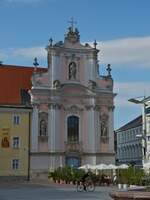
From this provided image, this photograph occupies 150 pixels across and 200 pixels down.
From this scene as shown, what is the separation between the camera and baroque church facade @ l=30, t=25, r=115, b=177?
60.2m

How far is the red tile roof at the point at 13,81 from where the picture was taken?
61.1m

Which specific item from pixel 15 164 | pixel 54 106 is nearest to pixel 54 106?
pixel 54 106

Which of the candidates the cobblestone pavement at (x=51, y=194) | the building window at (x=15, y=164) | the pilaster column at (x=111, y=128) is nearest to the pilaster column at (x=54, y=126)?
the building window at (x=15, y=164)

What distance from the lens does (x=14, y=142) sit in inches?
2323

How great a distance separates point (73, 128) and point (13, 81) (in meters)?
9.88

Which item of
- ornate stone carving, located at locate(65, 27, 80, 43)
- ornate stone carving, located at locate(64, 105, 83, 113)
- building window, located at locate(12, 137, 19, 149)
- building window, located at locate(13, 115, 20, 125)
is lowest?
building window, located at locate(12, 137, 19, 149)

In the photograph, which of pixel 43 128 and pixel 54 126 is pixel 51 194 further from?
pixel 54 126

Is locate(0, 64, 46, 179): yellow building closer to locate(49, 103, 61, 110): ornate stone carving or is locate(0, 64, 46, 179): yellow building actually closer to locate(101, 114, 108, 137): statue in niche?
locate(49, 103, 61, 110): ornate stone carving

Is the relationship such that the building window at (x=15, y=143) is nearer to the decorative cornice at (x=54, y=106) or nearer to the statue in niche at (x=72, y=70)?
the decorative cornice at (x=54, y=106)

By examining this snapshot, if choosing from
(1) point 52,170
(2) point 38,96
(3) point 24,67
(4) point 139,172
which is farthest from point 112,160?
(4) point 139,172

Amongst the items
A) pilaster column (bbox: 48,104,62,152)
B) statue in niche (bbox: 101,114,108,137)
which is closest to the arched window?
pilaster column (bbox: 48,104,62,152)

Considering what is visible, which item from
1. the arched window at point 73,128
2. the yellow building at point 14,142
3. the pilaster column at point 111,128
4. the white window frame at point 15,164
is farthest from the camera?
the pilaster column at point 111,128

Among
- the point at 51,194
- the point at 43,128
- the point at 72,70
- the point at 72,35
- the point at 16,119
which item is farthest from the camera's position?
the point at 72,35

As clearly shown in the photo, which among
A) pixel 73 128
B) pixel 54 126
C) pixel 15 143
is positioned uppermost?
pixel 54 126
